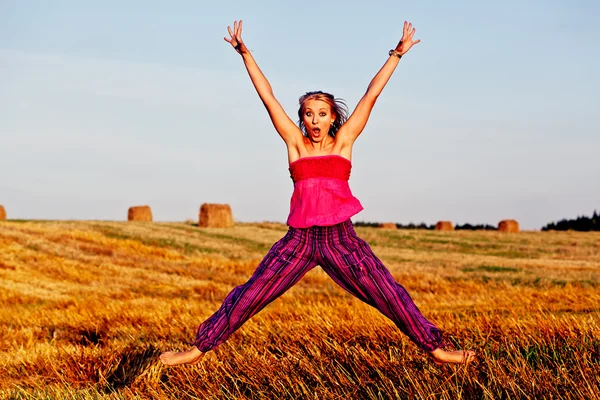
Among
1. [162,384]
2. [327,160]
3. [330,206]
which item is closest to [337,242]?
[330,206]

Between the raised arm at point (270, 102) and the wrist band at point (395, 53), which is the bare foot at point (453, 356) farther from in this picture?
the wrist band at point (395, 53)

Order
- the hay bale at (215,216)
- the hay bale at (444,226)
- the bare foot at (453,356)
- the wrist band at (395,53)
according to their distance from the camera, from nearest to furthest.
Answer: the bare foot at (453,356) → the wrist band at (395,53) → the hay bale at (215,216) → the hay bale at (444,226)

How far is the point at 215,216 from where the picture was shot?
33.1m

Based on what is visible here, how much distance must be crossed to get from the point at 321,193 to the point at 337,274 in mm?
488

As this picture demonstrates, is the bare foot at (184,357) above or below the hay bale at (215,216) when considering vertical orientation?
below

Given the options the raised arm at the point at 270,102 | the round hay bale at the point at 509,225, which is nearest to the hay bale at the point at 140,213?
the round hay bale at the point at 509,225

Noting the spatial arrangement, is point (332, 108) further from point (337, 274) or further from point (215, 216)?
point (215, 216)

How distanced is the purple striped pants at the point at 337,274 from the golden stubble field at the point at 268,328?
0.38 metres

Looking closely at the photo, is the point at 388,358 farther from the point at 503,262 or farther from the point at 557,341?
the point at 503,262

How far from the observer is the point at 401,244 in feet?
99.0

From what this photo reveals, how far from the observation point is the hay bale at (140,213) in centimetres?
3588

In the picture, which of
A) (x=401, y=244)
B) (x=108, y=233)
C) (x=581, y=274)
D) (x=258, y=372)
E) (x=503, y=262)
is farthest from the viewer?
(x=401, y=244)

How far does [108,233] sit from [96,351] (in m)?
20.1

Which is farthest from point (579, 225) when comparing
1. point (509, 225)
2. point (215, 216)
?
point (215, 216)
